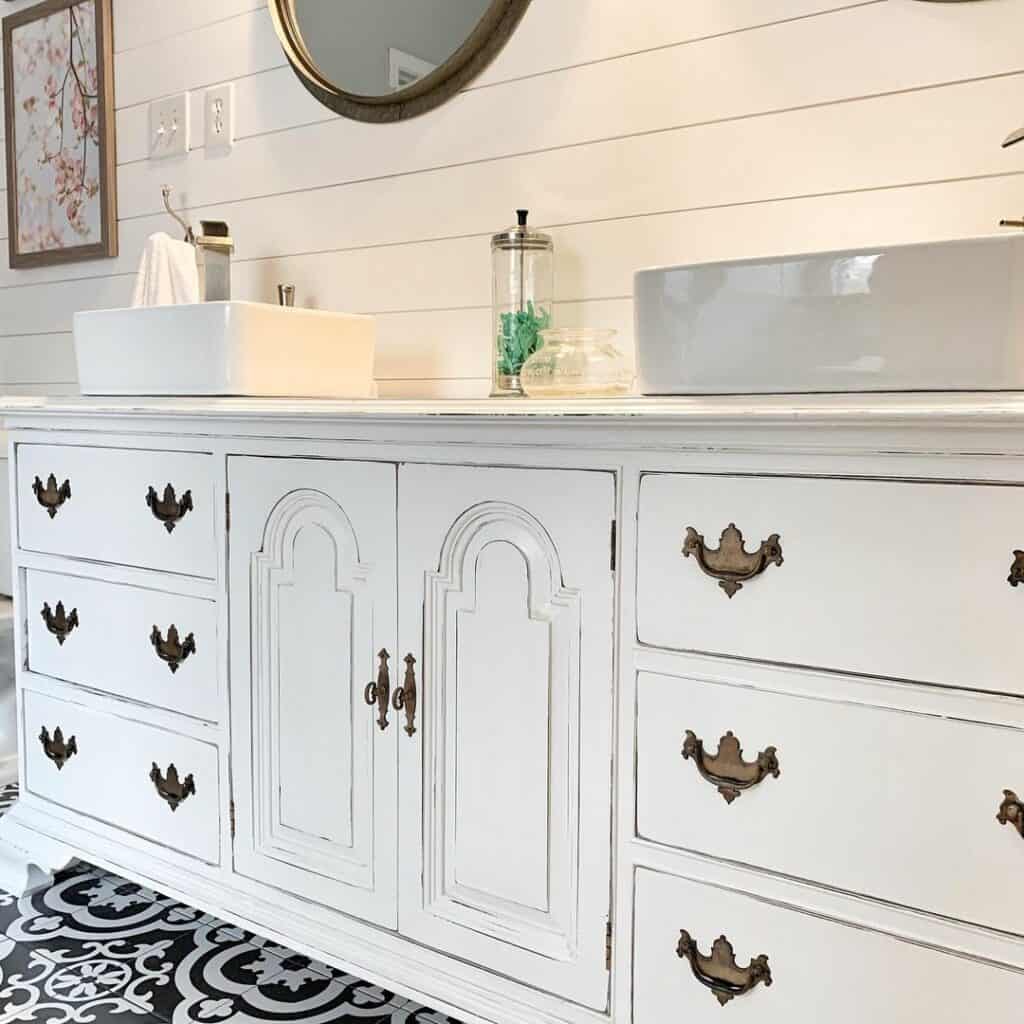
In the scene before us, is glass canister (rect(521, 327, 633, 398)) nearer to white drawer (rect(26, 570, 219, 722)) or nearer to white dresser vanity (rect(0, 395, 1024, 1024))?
white dresser vanity (rect(0, 395, 1024, 1024))

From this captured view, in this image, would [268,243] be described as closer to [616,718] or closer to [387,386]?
[387,386]

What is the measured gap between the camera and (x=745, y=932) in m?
1.04

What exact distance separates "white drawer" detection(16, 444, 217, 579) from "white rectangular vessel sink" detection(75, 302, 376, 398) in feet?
0.40

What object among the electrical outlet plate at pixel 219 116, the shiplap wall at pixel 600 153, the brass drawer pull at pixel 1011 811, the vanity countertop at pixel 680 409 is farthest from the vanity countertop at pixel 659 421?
the electrical outlet plate at pixel 219 116

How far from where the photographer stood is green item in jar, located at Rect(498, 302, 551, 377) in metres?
1.52

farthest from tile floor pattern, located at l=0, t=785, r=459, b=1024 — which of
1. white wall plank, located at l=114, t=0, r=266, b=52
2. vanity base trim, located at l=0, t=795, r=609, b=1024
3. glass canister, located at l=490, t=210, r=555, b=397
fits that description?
white wall plank, located at l=114, t=0, r=266, b=52

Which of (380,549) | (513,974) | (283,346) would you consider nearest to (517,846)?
(513,974)

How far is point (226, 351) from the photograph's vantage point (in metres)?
1.52

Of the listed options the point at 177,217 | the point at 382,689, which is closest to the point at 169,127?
the point at 177,217

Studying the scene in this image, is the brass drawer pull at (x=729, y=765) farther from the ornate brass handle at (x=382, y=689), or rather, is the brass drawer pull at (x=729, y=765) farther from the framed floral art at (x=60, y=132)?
the framed floral art at (x=60, y=132)

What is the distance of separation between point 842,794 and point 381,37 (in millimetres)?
1424

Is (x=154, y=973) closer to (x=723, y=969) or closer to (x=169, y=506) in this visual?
(x=169, y=506)

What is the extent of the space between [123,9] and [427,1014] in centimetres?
206

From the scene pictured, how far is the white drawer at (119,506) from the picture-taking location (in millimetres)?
1497
